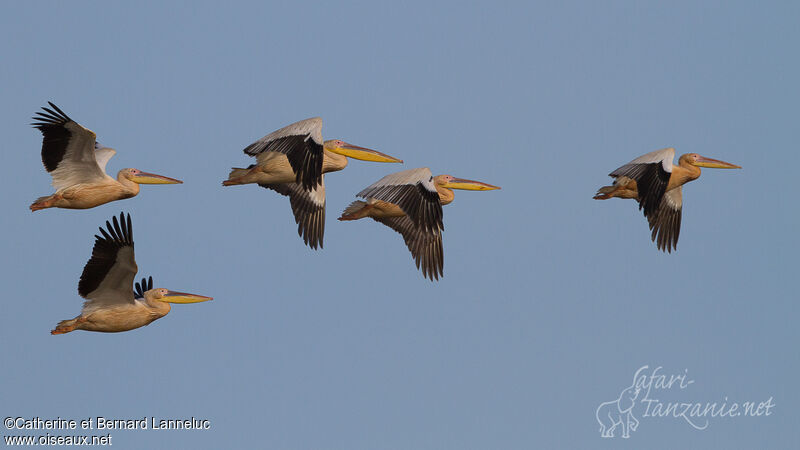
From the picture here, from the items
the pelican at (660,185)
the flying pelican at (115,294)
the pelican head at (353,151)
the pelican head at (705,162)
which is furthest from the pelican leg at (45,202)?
the pelican head at (705,162)

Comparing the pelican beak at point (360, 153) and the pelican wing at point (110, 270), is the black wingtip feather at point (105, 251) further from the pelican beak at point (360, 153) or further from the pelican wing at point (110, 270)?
the pelican beak at point (360, 153)

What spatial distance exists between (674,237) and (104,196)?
30.2ft

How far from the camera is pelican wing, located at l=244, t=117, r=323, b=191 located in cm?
1652

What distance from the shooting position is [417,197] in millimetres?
16859

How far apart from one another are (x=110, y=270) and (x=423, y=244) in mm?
4637

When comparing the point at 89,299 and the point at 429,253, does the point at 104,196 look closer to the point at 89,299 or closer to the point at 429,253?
the point at 89,299

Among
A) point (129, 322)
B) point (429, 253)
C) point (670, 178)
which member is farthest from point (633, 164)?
point (129, 322)

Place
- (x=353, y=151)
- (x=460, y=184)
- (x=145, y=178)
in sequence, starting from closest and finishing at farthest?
1. (x=145, y=178)
2. (x=353, y=151)
3. (x=460, y=184)

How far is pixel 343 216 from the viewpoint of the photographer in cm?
1747

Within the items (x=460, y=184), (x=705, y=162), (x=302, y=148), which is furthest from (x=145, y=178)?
(x=705, y=162)

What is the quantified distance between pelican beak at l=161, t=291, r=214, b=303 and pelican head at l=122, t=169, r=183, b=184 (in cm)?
197

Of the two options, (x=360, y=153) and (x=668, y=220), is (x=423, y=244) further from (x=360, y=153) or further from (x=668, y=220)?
(x=668, y=220)

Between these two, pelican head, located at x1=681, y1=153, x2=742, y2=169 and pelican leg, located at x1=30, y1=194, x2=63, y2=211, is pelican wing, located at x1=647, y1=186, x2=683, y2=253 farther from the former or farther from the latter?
pelican leg, located at x1=30, y1=194, x2=63, y2=211

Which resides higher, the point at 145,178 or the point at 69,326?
the point at 145,178
